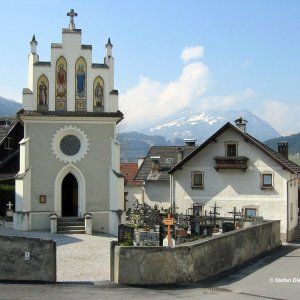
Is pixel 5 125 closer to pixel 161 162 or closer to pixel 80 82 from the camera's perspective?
pixel 161 162

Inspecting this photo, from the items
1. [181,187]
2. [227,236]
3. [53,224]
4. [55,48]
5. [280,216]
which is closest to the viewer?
[227,236]

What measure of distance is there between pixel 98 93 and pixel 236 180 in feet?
39.2

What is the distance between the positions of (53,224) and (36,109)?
6.48 m

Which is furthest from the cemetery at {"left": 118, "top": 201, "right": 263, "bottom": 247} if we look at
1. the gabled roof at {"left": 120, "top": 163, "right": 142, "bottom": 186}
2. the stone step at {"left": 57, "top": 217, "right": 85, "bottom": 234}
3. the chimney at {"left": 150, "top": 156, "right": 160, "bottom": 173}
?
the gabled roof at {"left": 120, "top": 163, "right": 142, "bottom": 186}

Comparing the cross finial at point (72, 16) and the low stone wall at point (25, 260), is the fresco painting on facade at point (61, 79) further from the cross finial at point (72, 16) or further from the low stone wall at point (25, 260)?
the low stone wall at point (25, 260)

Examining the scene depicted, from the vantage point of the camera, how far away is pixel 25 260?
1473 cm

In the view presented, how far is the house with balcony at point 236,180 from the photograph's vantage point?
35.9 m

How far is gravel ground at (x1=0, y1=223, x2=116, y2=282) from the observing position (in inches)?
658

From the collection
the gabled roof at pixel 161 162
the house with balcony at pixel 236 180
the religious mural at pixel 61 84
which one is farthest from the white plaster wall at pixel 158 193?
the religious mural at pixel 61 84

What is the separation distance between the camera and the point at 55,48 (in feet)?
101

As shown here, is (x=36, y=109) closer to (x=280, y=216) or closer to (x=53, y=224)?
(x=53, y=224)

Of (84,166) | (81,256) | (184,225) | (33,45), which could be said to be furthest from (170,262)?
(33,45)

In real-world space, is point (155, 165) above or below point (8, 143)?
below

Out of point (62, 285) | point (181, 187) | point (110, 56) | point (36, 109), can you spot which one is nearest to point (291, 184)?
point (181, 187)
